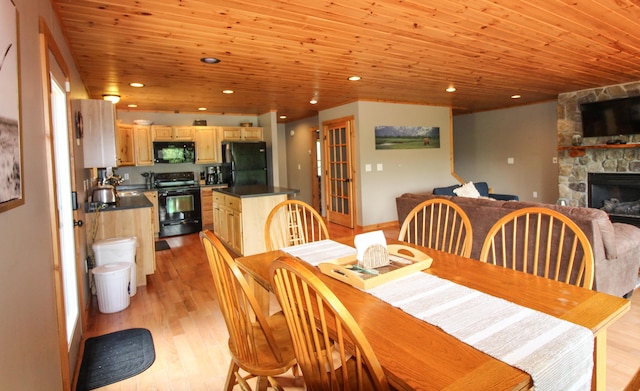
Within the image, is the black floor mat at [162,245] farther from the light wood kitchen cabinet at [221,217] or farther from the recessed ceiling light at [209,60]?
the recessed ceiling light at [209,60]

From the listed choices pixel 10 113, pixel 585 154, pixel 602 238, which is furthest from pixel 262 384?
pixel 585 154

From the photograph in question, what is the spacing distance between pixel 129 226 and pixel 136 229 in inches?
2.9

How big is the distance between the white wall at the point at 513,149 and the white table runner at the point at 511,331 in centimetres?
706

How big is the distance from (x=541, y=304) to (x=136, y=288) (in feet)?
11.9

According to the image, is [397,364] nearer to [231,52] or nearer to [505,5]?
[505,5]

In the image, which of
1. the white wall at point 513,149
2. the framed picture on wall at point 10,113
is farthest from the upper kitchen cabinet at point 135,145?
the white wall at point 513,149

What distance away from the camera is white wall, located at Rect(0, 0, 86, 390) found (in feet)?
3.56

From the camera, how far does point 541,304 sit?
1.23 metres

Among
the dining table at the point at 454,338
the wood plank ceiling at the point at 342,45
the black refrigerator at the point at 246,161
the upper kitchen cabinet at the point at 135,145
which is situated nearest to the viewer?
the dining table at the point at 454,338

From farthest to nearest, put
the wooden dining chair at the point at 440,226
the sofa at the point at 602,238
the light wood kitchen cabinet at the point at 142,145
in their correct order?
the light wood kitchen cabinet at the point at 142,145 < the sofa at the point at 602,238 < the wooden dining chair at the point at 440,226

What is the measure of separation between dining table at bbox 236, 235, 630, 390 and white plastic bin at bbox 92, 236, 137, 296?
91.1 inches

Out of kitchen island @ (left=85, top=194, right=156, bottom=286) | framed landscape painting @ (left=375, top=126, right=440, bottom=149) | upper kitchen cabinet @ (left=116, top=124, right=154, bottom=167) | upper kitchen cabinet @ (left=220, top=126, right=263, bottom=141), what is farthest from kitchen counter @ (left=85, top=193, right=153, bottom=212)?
framed landscape painting @ (left=375, top=126, right=440, bottom=149)

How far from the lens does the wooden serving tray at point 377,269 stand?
1.43 metres

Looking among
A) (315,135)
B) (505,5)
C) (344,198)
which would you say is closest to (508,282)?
(505,5)
